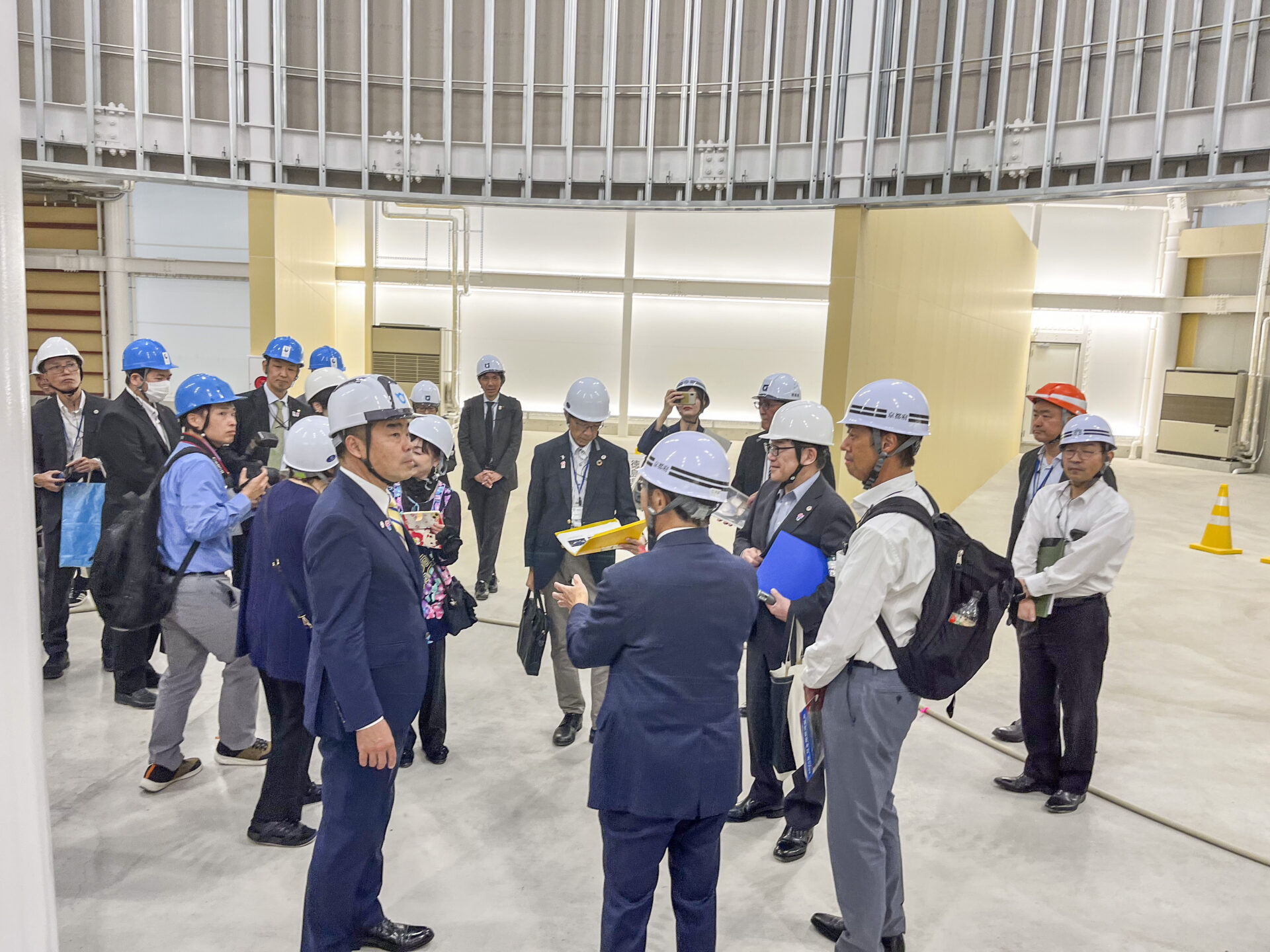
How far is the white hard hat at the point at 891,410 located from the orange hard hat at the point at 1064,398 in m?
1.82

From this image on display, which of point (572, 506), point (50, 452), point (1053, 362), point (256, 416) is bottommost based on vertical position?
point (572, 506)

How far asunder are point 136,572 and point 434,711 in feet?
5.01

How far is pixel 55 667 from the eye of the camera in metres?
5.42

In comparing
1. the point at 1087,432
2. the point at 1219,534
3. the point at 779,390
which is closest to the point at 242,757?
the point at 779,390

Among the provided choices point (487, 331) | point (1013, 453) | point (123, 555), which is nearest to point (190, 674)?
point (123, 555)

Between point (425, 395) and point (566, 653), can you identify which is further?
point (425, 395)

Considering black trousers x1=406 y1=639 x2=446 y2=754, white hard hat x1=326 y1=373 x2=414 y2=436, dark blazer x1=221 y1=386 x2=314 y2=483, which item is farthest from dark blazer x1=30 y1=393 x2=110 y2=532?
white hard hat x1=326 y1=373 x2=414 y2=436

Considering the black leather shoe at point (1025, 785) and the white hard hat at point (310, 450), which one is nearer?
Answer: the white hard hat at point (310, 450)

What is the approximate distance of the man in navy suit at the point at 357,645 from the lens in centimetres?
262

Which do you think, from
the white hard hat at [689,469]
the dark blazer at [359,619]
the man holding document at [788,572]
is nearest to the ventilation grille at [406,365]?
the man holding document at [788,572]

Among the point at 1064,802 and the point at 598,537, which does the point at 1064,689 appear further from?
the point at 598,537

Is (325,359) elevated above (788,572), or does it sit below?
above

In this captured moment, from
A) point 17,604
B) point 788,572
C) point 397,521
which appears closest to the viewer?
point 17,604

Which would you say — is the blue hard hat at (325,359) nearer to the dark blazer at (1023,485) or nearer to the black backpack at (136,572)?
the black backpack at (136,572)
